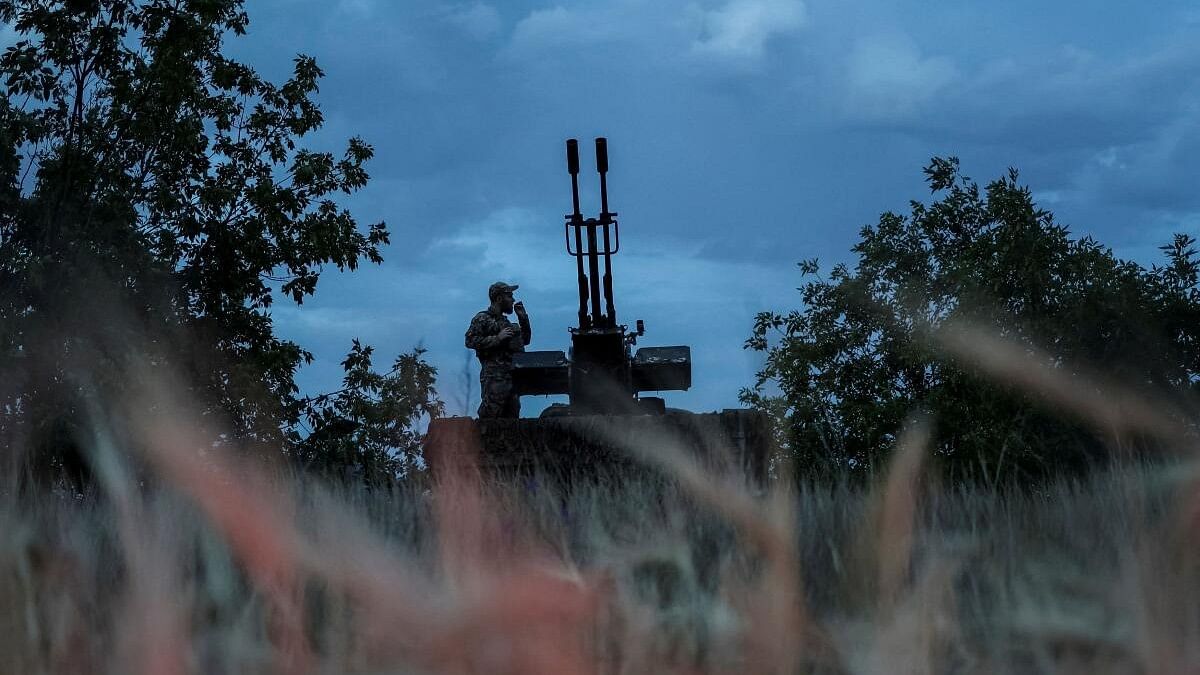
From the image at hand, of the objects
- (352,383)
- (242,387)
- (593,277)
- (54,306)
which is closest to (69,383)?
(54,306)

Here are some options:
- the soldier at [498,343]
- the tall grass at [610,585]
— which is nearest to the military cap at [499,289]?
the soldier at [498,343]

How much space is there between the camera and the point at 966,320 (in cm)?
2181

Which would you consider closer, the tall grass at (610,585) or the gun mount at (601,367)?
the tall grass at (610,585)

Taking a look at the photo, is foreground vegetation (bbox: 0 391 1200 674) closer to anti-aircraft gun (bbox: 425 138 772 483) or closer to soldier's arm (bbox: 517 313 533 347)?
anti-aircraft gun (bbox: 425 138 772 483)

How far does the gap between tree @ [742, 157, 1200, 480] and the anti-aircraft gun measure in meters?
7.21

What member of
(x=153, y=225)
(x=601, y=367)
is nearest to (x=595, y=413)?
(x=601, y=367)

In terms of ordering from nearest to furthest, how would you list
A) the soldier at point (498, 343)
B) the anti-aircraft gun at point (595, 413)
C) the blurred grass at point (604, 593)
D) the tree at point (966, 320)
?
the blurred grass at point (604, 593) < the anti-aircraft gun at point (595, 413) < the soldier at point (498, 343) < the tree at point (966, 320)

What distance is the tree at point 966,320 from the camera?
21.4m

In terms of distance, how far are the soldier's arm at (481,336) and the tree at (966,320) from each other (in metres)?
8.40

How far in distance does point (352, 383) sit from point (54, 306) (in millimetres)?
4432

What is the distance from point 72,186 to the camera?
58.3 feet

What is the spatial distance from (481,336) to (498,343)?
23 centimetres

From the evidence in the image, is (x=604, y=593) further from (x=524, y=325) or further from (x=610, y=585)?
(x=524, y=325)

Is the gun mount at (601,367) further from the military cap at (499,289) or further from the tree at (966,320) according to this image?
Answer: the tree at (966,320)
